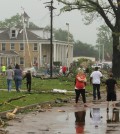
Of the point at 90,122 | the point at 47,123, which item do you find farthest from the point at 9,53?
the point at 90,122

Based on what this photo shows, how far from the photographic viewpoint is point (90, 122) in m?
16.5

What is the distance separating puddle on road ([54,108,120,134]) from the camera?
572 inches

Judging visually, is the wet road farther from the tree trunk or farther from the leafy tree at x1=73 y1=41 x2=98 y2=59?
the leafy tree at x1=73 y1=41 x2=98 y2=59

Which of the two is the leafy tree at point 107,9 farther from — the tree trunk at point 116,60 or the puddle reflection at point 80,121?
the puddle reflection at point 80,121

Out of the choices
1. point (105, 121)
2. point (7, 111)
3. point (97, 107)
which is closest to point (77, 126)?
point (105, 121)

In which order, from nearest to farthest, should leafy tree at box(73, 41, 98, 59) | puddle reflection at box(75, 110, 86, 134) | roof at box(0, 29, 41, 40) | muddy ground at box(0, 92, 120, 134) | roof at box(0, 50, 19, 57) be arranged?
muddy ground at box(0, 92, 120, 134), puddle reflection at box(75, 110, 86, 134), roof at box(0, 50, 19, 57), roof at box(0, 29, 41, 40), leafy tree at box(73, 41, 98, 59)

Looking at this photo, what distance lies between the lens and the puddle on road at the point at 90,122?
→ 14519mm

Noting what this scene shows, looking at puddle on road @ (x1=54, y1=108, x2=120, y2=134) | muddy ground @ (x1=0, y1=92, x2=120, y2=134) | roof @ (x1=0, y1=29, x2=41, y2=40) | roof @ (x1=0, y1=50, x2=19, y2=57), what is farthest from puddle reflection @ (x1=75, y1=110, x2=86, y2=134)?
roof @ (x1=0, y1=29, x2=41, y2=40)

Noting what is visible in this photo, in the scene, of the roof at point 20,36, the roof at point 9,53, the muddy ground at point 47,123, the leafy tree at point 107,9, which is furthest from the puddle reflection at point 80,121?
the roof at point 20,36

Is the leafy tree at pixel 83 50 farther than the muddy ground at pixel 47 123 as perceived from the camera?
Yes

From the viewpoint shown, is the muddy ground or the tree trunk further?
the tree trunk

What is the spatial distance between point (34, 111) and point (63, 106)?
2.96m

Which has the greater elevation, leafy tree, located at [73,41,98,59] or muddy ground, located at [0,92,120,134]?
leafy tree, located at [73,41,98,59]

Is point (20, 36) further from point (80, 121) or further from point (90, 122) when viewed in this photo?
point (90, 122)
